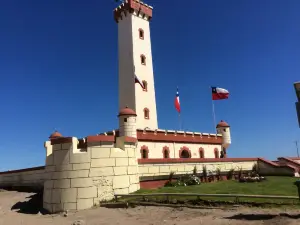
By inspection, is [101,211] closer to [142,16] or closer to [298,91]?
[298,91]

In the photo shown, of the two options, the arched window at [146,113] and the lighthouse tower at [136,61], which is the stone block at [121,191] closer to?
A: the lighthouse tower at [136,61]

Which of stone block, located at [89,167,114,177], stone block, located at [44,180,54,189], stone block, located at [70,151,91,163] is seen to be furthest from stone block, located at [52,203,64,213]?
stone block, located at [70,151,91,163]

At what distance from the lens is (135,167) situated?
17719 mm

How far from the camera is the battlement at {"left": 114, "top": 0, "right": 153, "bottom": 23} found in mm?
32406

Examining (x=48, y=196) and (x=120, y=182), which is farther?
(x=120, y=182)

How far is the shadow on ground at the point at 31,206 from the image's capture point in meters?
16.7

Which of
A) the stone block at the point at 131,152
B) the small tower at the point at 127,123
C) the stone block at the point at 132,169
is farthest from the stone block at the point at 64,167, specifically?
the small tower at the point at 127,123

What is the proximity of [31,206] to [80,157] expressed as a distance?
17.5ft

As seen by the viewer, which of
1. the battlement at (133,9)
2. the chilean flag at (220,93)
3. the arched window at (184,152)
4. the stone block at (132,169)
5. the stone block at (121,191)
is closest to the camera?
the stone block at (121,191)

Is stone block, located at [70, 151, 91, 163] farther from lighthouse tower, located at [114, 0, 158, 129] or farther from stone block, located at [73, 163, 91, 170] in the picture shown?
lighthouse tower, located at [114, 0, 158, 129]

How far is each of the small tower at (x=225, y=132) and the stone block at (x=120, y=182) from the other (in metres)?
17.5

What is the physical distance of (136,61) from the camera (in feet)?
102

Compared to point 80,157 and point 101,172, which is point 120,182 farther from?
point 80,157

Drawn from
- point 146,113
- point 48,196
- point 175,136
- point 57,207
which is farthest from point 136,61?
point 57,207
